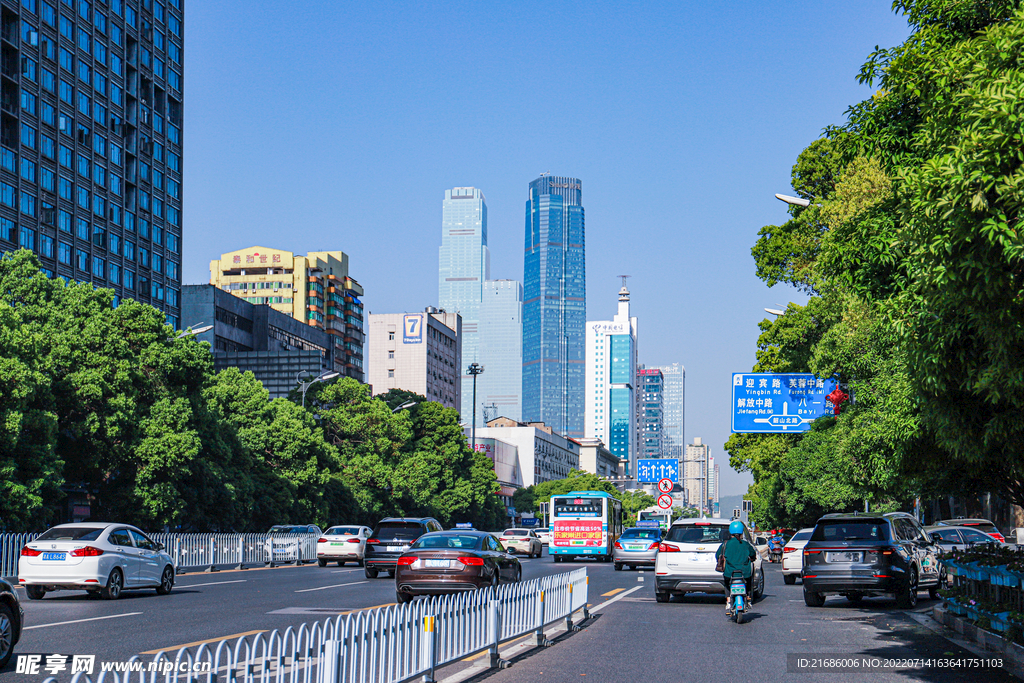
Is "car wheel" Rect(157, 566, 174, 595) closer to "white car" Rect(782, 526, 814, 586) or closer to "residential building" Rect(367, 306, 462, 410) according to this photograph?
"white car" Rect(782, 526, 814, 586)

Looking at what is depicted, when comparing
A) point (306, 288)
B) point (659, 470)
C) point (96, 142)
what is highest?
point (306, 288)

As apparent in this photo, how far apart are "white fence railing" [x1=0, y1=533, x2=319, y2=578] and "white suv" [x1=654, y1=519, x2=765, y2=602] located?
40.0 feet

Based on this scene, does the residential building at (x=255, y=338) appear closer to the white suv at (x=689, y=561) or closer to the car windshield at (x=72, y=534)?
the car windshield at (x=72, y=534)

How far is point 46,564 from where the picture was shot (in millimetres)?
19750

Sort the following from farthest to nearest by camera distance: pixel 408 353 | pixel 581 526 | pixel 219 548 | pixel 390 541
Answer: pixel 408 353, pixel 581 526, pixel 219 548, pixel 390 541

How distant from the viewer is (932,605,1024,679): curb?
1105 cm

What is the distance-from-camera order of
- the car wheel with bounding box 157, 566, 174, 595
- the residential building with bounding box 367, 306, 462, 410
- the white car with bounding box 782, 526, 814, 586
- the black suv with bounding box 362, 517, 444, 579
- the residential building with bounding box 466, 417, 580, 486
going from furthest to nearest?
the residential building with bounding box 466, 417, 580, 486
the residential building with bounding box 367, 306, 462, 410
the black suv with bounding box 362, 517, 444, 579
the white car with bounding box 782, 526, 814, 586
the car wheel with bounding box 157, 566, 174, 595

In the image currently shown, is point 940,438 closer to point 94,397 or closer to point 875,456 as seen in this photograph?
point 875,456

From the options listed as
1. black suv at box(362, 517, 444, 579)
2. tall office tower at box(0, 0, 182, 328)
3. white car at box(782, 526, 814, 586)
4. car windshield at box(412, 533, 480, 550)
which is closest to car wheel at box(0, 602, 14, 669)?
car windshield at box(412, 533, 480, 550)

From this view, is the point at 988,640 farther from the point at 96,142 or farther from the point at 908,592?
the point at 96,142

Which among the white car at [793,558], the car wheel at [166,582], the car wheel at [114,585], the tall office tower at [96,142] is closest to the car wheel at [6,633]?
the car wheel at [114,585]

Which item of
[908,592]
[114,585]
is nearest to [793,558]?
[908,592]

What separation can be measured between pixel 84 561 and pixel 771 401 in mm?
23479

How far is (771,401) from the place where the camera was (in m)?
36.2
